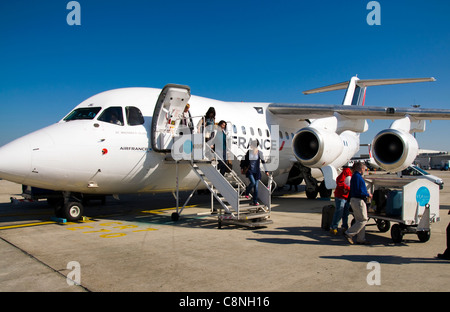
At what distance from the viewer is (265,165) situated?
45.7ft

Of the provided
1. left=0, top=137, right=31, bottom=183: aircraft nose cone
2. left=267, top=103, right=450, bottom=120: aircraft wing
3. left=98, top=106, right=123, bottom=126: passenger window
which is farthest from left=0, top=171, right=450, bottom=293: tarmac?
left=267, top=103, right=450, bottom=120: aircraft wing

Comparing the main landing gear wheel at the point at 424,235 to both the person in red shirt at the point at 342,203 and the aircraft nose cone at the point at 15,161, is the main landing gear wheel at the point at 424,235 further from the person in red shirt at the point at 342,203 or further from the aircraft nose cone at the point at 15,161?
the aircraft nose cone at the point at 15,161

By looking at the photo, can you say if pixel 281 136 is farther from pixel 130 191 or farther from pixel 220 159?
pixel 130 191

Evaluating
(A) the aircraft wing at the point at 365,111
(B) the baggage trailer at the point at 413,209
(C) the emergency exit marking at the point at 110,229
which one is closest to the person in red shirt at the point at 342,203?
(B) the baggage trailer at the point at 413,209

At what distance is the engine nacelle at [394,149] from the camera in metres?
10.6

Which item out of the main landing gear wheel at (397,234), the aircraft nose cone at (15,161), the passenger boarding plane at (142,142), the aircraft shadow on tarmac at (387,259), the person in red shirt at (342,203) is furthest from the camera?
the passenger boarding plane at (142,142)

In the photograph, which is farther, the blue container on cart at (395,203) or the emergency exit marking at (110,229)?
the emergency exit marking at (110,229)

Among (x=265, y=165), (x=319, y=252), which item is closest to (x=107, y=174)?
(x=319, y=252)

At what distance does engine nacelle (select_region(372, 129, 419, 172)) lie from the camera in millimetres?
10588

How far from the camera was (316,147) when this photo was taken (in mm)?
11484

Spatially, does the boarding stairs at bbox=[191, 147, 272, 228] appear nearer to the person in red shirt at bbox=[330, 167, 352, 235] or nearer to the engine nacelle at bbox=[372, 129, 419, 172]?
the person in red shirt at bbox=[330, 167, 352, 235]

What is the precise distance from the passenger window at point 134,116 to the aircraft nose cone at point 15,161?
8.47ft

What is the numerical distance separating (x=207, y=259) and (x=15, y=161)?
16.1 feet

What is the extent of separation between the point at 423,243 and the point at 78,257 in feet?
22.1
